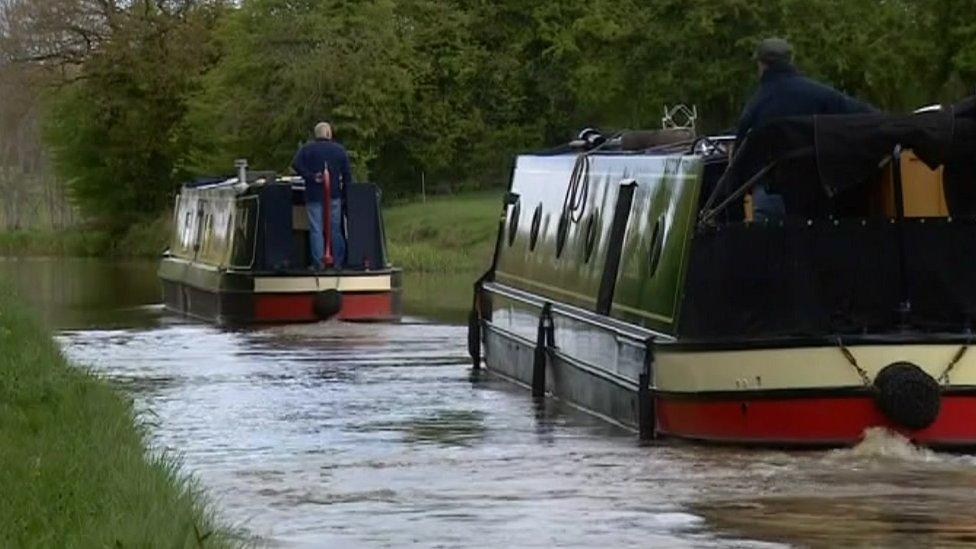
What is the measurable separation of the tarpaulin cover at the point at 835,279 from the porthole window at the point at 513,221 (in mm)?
6600

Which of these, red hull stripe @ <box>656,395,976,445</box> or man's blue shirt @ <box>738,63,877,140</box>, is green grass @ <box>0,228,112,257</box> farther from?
red hull stripe @ <box>656,395,976,445</box>

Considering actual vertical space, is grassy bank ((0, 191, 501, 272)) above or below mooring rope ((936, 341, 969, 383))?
below

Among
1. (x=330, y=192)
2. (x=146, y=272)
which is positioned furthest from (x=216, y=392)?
(x=146, y=272)

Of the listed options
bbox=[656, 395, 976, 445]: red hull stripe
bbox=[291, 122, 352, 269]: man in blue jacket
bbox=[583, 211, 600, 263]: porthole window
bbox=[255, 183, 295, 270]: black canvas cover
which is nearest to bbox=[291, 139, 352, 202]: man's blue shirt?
bbox=[291, 122, 352, 269]: man in blue jacket

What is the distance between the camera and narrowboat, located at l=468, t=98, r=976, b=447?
12000 millimetres

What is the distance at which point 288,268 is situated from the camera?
25875 millimetres

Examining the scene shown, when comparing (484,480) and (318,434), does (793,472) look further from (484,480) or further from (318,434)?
(318,434)

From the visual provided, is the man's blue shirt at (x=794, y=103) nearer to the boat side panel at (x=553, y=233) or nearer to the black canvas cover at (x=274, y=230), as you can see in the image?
the boat side panel at (x=553, y=233)

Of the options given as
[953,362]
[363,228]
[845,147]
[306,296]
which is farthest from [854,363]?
[363,228]

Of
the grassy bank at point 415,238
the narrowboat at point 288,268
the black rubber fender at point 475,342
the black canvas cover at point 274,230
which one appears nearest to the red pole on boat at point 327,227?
the narrowboat at point 288,268

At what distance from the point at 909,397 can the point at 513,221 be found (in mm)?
7728

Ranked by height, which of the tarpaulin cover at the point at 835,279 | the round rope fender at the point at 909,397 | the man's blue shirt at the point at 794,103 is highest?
the man's blue shirt at the point at 794,103

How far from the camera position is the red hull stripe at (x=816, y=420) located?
1195 centimetres

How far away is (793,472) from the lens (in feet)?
37.4
